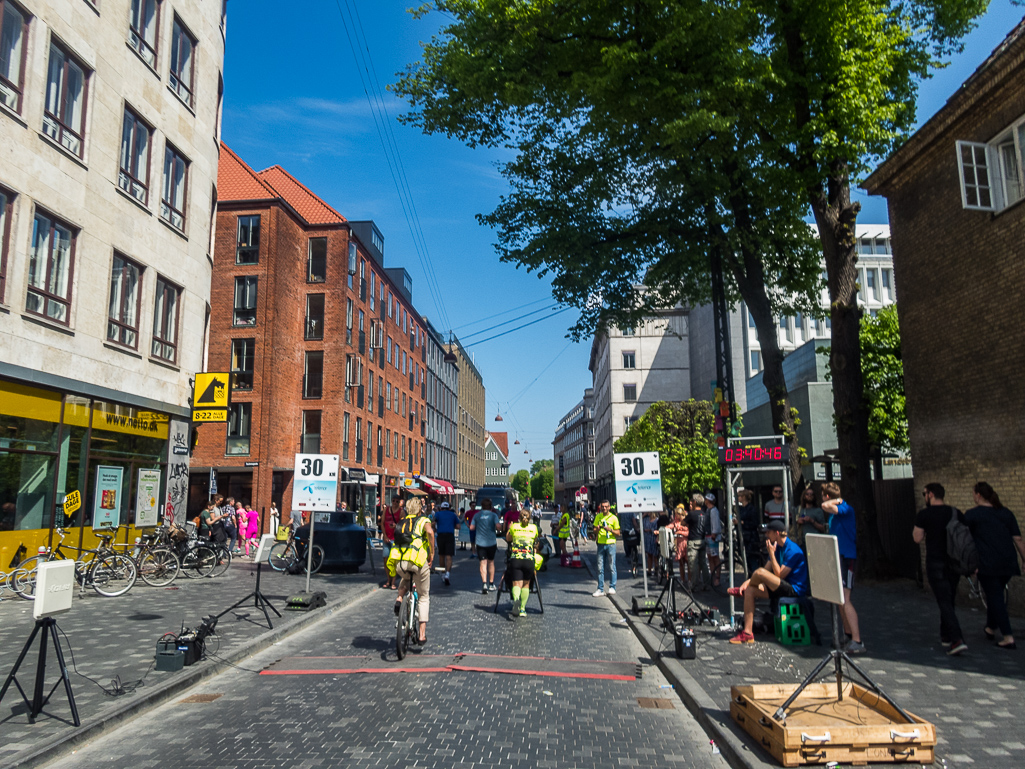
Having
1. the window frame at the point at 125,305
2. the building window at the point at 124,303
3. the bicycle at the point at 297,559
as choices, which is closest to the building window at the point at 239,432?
the bicycle at the point at 297,559

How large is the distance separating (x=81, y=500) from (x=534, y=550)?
9624mm

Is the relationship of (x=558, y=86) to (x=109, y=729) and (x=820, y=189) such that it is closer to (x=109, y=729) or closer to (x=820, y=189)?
(x=820, y=189)

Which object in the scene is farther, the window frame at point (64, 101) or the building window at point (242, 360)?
the building window at point (242, 360)

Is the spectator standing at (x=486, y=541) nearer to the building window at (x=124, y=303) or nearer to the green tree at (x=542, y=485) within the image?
the building window at (x=124, y=303)

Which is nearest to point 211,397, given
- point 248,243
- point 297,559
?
point 297,559

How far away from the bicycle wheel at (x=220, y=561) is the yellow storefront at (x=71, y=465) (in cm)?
185

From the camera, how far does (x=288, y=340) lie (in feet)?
127

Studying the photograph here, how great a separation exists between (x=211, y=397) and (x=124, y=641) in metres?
11.1

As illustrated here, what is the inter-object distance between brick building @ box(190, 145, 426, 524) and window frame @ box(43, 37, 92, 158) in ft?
69.9

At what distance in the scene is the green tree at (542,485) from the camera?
168 metres

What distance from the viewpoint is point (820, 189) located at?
14812 mm

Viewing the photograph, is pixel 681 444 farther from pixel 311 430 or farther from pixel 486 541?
pixel 486 541

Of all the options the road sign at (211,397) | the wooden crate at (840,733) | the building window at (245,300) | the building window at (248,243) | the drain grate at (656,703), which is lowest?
the drain grate at (656,703)

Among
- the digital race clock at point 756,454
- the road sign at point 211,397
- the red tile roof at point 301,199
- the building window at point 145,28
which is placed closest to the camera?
the digital race clock at point 756,454
